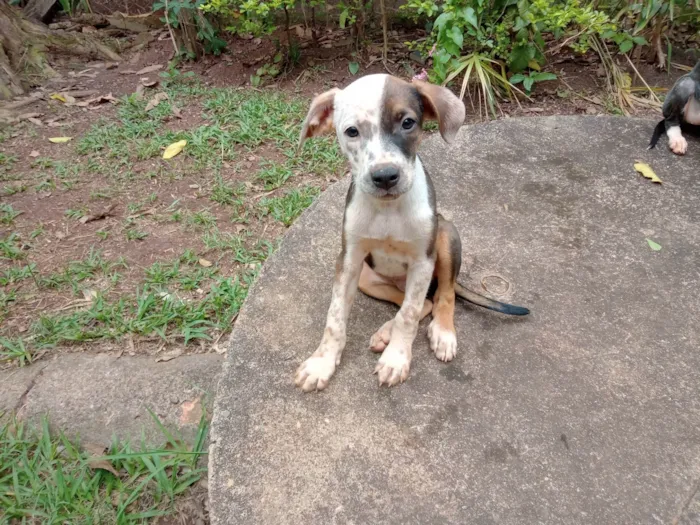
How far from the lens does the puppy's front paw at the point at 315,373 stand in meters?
2.25

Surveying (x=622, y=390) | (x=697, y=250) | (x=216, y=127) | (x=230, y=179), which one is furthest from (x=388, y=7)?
(x=622, y=390)

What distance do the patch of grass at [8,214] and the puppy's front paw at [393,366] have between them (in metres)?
3.53

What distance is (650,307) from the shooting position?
101 inches

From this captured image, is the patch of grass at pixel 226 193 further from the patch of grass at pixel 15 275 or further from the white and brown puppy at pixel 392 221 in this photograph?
the white and brown puppy at pixel 392 221

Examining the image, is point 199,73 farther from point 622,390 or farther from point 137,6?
point 622,390

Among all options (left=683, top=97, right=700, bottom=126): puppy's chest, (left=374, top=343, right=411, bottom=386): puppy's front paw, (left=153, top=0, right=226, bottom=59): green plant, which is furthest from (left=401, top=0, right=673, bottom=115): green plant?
(left=374, top=343, right=411, bottom=386): puppy's front paw

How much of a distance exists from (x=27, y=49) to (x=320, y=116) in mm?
5595

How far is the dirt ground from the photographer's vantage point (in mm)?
3314

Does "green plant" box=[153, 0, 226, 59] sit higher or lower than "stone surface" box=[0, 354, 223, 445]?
higher

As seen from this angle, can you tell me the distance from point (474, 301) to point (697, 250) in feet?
4.63

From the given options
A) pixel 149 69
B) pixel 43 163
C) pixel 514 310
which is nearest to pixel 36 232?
pixel 43 163

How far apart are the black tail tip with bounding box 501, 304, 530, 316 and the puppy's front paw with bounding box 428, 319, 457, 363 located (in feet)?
0.94

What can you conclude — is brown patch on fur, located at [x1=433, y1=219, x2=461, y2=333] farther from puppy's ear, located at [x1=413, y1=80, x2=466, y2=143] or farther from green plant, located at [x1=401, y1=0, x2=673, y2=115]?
green plant, located at [x1=401, y1=0, x2=673, y2=115]

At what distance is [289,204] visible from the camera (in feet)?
13.5
